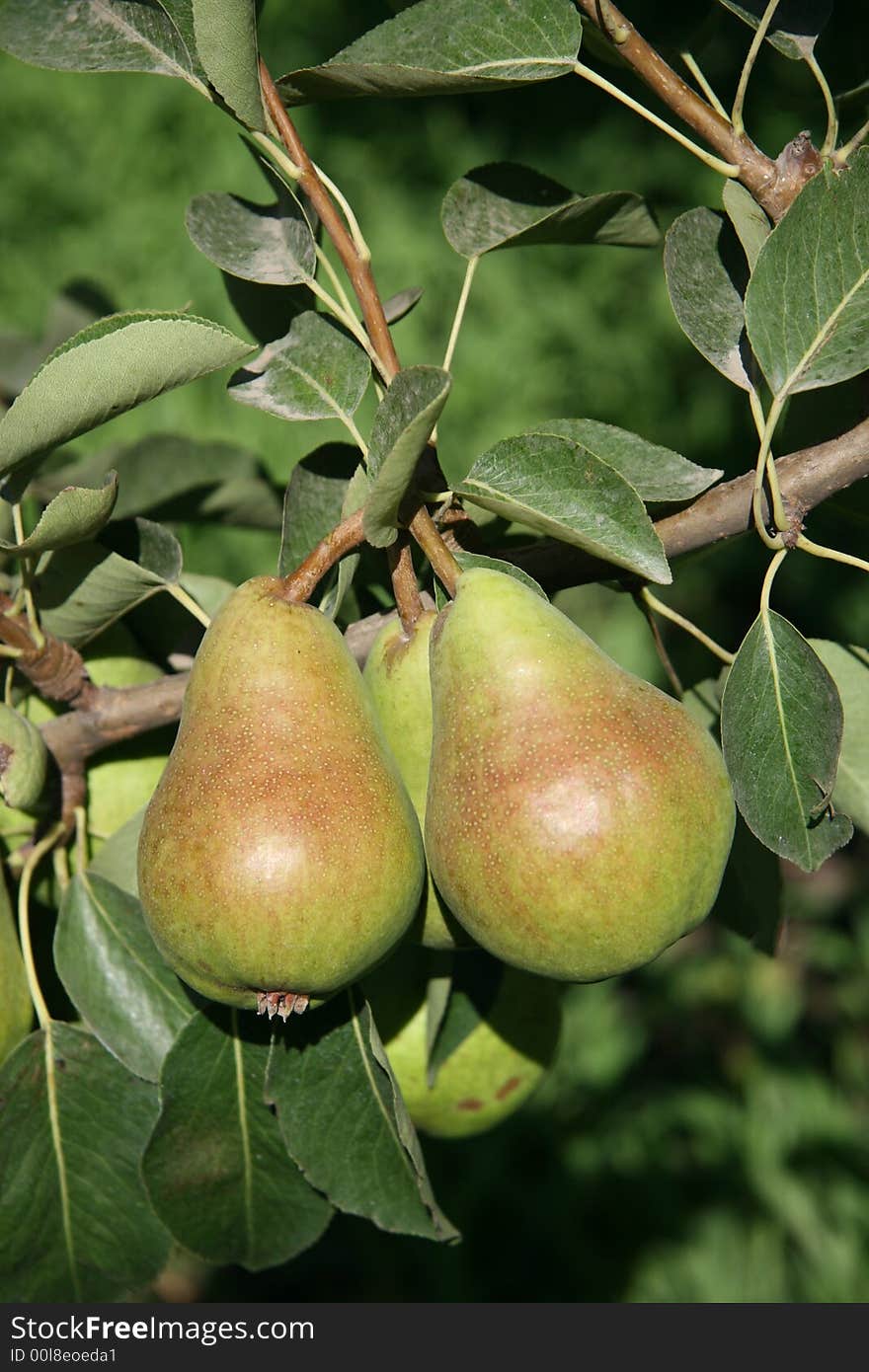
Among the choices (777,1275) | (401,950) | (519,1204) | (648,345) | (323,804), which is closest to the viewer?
(323,804)

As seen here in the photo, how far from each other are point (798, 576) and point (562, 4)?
210 centimetres

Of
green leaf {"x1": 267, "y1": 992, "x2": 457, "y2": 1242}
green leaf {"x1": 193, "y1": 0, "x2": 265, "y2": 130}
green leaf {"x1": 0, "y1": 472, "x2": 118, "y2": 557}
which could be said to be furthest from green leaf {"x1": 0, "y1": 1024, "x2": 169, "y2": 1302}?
green leaf {"x1": 193, "y1": 0, "x2": 265, "y2": 130}

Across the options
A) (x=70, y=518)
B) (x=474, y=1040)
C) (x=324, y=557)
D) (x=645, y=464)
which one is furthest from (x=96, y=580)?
(x=474, y=1040)

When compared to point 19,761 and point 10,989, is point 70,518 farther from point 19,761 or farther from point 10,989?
point 10,989

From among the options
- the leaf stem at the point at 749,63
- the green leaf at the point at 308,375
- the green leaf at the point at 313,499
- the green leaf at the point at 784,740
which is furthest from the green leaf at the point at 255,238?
the green leaf at the point at 784,740

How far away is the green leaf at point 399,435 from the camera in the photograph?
854mm

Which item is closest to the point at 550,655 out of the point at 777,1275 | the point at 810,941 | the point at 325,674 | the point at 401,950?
the point at 325,674

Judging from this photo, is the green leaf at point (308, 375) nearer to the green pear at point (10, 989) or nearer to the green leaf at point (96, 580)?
the green leaf at point (96, 580)

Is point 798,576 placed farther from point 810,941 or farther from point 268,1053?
point 268,1053

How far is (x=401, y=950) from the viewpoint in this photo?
1.29 m

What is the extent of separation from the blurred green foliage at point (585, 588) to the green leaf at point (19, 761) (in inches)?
49.1

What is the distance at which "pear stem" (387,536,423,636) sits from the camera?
1047mm

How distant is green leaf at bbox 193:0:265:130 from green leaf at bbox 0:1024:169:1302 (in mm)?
855

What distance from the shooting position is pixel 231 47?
3.12ft
